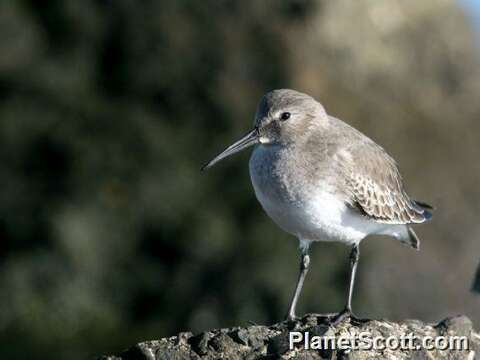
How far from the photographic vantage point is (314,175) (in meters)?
11.1

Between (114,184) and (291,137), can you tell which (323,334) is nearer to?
(291,137)

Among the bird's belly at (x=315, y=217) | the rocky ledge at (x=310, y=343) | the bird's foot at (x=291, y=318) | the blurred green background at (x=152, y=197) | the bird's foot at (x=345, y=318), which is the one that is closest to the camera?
the rocky ledge at (x=310, y=343)

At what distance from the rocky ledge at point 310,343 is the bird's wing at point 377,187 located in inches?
75.7

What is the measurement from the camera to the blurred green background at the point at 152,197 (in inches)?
798

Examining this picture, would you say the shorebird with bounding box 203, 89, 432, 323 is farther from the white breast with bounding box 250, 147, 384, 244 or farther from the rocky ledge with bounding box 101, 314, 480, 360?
the rocky ledge with bounding box 101, 314, 480, 360

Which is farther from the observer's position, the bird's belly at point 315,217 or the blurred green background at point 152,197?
the blurred green background at point 152,197

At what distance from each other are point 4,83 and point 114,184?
9.74ft

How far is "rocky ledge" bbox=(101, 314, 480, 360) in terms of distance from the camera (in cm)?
938

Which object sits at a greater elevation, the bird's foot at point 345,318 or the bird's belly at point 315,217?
the bird's belly at point 315,217

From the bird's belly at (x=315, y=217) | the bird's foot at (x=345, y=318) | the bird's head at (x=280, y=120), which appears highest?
the bird's head at (x=280, y=120)

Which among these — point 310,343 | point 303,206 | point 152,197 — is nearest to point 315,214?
point 303,206

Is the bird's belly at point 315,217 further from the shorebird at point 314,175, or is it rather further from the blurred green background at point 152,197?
the blurred green background at point 152,197

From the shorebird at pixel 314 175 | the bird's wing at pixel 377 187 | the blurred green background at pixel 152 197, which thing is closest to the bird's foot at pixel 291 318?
the shorebird at pixel 314 175

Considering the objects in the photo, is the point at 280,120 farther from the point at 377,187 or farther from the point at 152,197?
the point at 152,197
